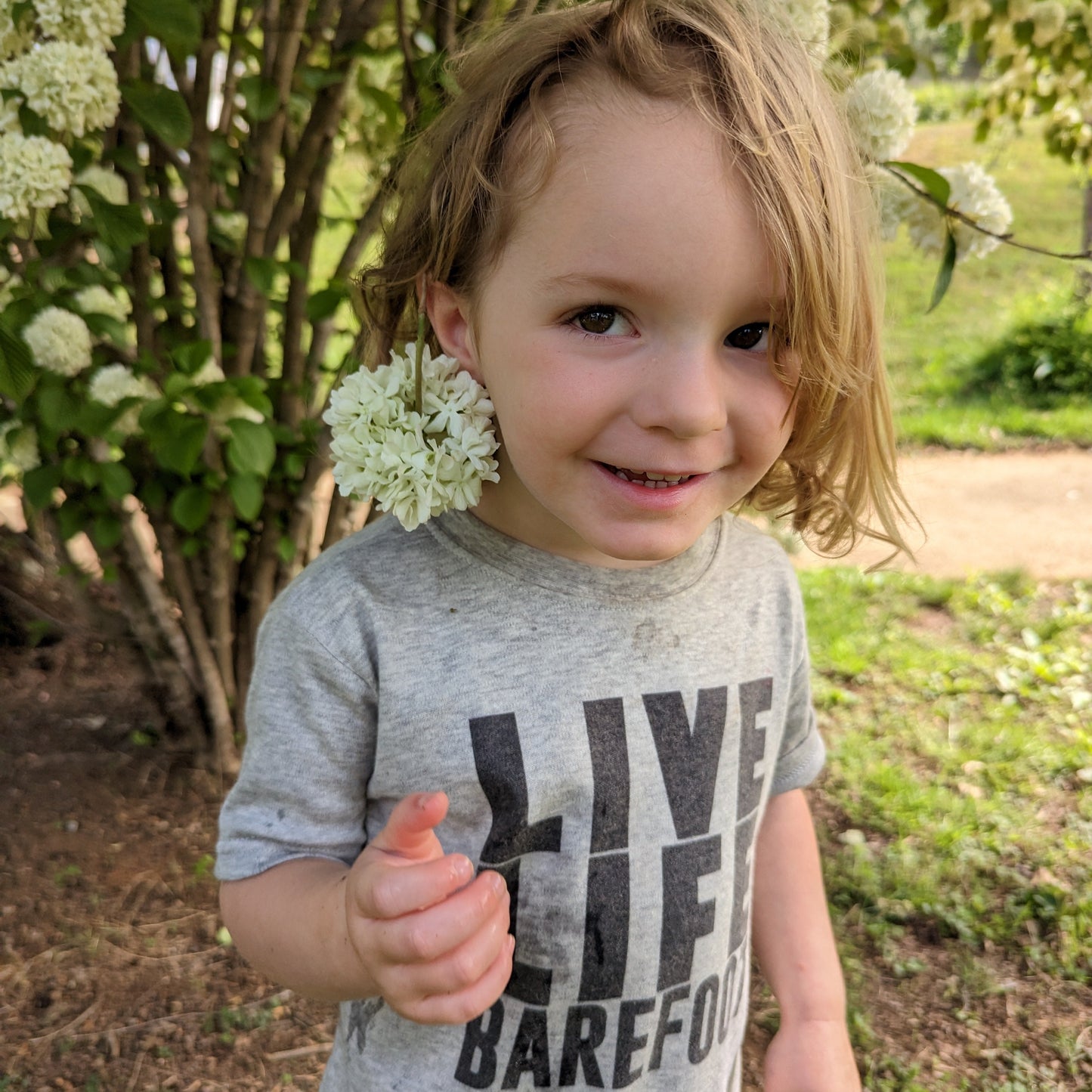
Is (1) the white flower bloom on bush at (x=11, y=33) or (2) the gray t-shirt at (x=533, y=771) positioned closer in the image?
(2) the gray t-shirt at (x=533, y=771)

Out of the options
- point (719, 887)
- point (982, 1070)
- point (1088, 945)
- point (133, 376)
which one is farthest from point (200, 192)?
point (1088, 945)

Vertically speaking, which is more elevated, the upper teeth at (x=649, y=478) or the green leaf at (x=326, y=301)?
the green leaf at (x=326, y=301)

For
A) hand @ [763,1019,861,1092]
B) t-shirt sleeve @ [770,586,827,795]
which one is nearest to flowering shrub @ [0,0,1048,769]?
t-shirt sleeve @ [770,586,827,795]

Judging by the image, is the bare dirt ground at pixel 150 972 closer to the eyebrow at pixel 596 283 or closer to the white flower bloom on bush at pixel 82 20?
the white flower bloom on bush at pixel 82 20

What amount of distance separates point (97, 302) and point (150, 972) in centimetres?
141

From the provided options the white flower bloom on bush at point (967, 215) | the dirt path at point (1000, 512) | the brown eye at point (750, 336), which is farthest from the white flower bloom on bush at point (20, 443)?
the dirt path at point (1000, 512)

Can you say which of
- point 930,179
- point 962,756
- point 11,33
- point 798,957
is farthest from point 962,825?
point 11,33

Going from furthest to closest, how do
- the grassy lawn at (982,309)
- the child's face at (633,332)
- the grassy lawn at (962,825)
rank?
the grassy lawn at (982,309)
the grassy lawn at (962,825)
the child's face at (633,332)

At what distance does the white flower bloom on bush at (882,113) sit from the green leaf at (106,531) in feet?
5.18

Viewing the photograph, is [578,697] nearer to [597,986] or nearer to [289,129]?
[597,986]

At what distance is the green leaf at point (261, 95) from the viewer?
5.98 ft

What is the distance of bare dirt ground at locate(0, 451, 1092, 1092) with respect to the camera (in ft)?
6.66

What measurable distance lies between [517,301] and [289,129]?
1604 mm

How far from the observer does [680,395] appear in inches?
36.1
